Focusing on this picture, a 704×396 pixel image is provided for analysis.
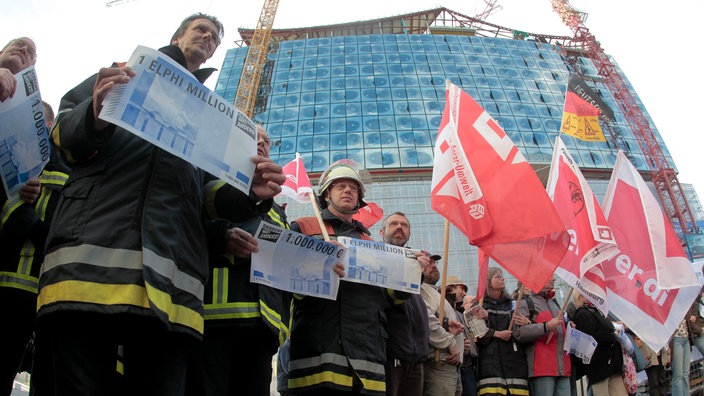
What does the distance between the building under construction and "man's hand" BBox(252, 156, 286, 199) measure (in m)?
24.4

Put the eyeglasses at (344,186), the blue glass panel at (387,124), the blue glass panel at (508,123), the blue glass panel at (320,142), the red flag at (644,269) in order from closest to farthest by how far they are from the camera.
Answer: the eyeglasses at (344,186)
the red flag at (644,269)
the blue glass panel at (320,142)
the blue glass panel at (387,124)
the blue glass panel at (508,123)

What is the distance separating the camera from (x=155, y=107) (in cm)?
164

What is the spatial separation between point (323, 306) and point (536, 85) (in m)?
34.4

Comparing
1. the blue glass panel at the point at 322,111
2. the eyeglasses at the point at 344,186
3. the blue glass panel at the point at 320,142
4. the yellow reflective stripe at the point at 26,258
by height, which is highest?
the blue glass panel at the point at 322,111

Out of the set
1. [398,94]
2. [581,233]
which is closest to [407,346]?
[581,233]

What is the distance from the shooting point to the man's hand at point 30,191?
7.38ft

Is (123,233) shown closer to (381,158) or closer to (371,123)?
(381,158)

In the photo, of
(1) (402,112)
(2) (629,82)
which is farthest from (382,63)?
(2) (629,82)

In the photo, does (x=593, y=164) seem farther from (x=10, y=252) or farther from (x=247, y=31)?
(x=10, y=252)

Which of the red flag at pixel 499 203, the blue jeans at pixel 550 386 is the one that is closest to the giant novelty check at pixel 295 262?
the red flag at pixel 499 203

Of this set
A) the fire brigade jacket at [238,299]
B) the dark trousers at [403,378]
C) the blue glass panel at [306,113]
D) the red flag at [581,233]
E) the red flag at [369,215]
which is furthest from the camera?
the blue glass panel at [306,113]

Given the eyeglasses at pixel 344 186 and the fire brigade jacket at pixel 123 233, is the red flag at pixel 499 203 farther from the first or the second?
the fire brigade jacket at pixel 123 233

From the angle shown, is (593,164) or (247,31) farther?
(247,31)

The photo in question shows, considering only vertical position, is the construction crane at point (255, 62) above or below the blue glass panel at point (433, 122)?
above
